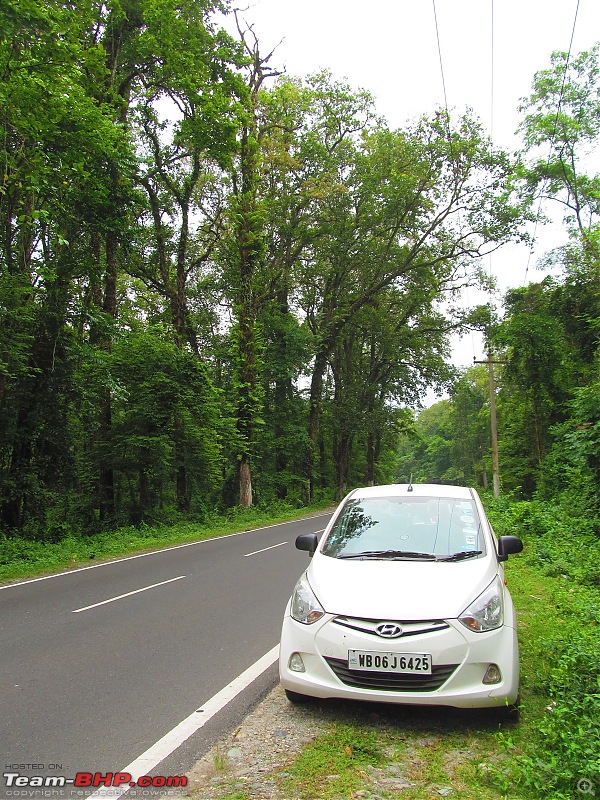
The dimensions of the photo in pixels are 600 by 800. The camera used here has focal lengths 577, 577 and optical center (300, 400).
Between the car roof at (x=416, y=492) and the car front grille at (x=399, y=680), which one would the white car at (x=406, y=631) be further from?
the car roof at (x=416, y=492)

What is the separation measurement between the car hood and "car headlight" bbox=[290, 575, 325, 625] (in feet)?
0.15

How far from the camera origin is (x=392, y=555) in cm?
487

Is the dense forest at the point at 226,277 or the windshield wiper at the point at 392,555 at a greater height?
the dense forest at the point at 226,277

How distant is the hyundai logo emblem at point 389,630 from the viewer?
12.6 ft

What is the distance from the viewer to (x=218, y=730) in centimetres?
400

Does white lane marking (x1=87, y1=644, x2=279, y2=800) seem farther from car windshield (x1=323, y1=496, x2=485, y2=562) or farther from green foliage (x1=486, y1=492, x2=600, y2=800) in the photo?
green foliage (x1=486, y1=492, x2=600, y2=800)

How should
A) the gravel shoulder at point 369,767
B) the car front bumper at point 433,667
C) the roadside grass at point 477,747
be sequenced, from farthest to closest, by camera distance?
1. the car front bumper at point 433,667
2. the gravel shoulder at point 369,767
3. the roadside grass at point 477,747

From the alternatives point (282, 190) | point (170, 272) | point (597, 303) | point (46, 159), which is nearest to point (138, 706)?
point (46, 159)

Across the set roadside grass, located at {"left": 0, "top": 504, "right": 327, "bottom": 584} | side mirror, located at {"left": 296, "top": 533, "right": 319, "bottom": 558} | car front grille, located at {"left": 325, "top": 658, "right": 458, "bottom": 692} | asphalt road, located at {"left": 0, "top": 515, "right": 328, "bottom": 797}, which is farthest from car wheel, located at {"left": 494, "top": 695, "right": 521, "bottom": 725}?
roadside grass, located at {"left": 0, "top": 504, "right": 327, "bottom": 584}

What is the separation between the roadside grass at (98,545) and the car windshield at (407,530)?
7924 millimetres

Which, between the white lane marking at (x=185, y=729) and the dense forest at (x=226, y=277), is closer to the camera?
the white lane marking at (x=185, y=729)

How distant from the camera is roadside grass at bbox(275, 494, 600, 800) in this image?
122 inches

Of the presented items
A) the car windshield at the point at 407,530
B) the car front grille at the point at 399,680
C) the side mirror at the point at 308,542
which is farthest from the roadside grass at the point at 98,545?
the car front grille at the point at 399,680

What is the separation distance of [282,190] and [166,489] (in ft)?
52.2
